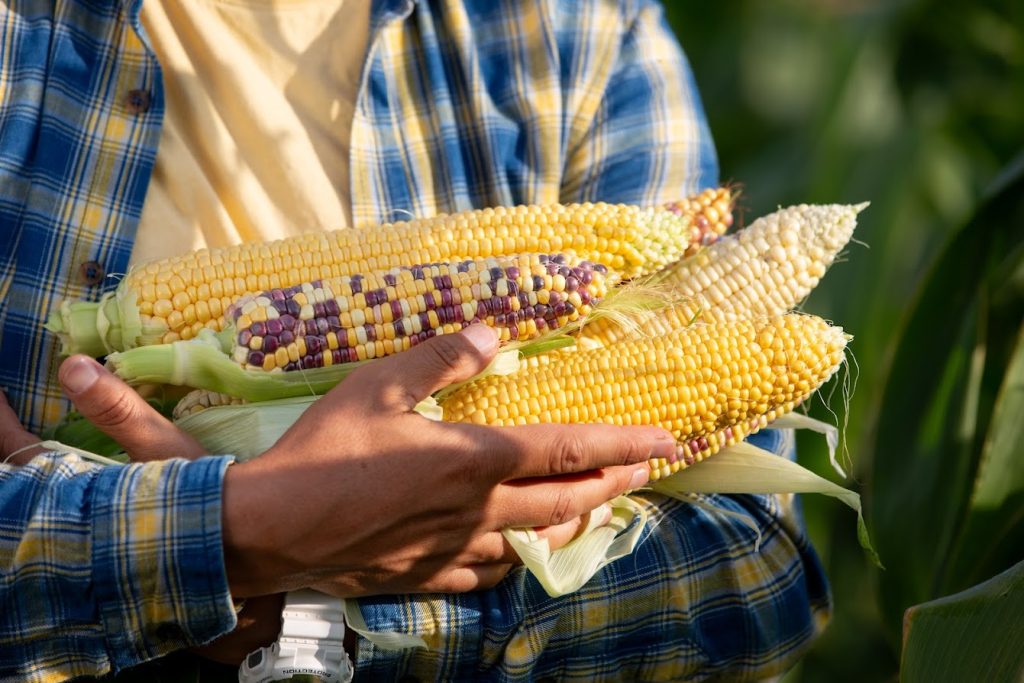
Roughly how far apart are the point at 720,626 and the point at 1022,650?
1.67 feet

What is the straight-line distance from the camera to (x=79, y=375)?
4.58 feet

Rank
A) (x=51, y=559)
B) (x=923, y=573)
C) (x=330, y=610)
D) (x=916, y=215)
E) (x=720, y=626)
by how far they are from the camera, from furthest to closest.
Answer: (x=916, y=215), (x=923, y=573), (x=720, y=626), (x=330, y=610), (x=51, y=559)

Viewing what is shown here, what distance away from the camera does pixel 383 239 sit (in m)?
1.57

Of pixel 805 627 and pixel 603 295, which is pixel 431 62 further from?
pixel 805 627

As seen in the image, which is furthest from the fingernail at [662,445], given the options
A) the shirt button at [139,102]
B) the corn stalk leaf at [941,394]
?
the shirt button at [139,102]

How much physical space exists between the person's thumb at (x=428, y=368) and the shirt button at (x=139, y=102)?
68 cm

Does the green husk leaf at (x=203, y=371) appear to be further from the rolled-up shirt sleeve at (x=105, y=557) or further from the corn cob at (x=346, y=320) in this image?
the rolled-up shirt sleeve at (x=105, y=557)

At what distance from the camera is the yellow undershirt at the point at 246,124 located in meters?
1.80

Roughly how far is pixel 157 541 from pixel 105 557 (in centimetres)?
7

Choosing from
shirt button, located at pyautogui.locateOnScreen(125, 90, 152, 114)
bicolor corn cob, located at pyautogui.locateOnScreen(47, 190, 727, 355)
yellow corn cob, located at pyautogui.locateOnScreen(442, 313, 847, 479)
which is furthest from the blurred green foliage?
shirt button, located at pyautogui.locateOnScreen(125, 90, 152, 114)

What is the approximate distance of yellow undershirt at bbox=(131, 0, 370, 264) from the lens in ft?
5.90

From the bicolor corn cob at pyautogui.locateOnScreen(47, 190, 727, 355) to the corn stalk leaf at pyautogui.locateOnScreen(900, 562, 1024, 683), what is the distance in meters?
0.63

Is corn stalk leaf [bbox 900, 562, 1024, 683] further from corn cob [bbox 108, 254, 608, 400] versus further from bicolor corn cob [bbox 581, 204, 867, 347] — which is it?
corn cob [bbox 108, 254, 608, 400]

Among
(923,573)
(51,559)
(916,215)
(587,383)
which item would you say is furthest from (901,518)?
(916,215)
